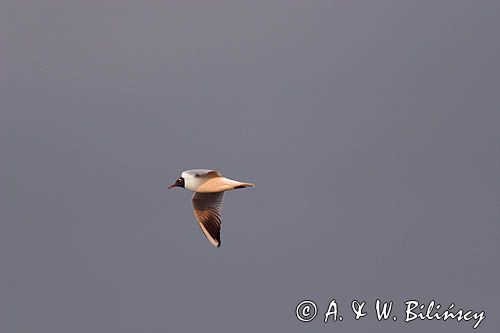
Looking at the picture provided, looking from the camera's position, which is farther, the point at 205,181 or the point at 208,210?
the point at 208,210

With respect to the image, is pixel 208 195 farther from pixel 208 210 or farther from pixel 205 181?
pixel 205 181

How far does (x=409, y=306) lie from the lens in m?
48.5

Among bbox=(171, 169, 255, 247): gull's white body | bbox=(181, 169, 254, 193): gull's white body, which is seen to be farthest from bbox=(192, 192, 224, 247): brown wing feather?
bbox=(181, 169, 254, 193): gull's white body

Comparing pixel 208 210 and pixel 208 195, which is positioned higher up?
pixel 208 195

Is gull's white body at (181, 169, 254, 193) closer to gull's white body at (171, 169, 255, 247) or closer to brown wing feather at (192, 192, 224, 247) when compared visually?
gull's white body at (171, 169, 255, 247)

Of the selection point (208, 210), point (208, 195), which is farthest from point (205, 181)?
point (208, 210)

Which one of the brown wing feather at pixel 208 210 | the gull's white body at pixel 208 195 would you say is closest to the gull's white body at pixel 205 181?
the gull's white body at pixel 208 195

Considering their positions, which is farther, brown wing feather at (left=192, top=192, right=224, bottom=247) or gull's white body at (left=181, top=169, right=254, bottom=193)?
brown wing feather at (left=192, top=192, right=224, bottom=247)

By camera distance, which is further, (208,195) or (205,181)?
(208,195)

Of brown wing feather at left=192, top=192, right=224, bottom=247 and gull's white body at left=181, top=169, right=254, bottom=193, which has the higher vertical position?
gull's white body at left=181, top=169, right=254, bottom=193

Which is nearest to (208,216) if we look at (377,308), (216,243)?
(216,243)

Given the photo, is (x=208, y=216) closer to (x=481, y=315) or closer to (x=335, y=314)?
(x=335, y=314)

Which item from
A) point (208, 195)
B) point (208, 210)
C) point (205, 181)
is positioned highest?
point (205, 181)

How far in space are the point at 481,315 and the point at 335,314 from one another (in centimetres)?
441
